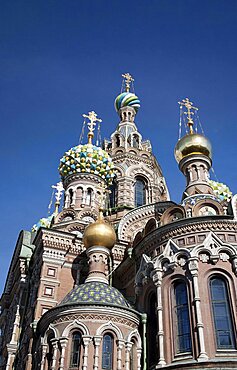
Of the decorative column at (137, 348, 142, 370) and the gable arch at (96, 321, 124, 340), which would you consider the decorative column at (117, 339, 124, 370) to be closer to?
the gable arch at (96, 321, 124, 340)

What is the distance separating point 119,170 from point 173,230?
8998 millimetres

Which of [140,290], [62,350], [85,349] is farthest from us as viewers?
[140,290]

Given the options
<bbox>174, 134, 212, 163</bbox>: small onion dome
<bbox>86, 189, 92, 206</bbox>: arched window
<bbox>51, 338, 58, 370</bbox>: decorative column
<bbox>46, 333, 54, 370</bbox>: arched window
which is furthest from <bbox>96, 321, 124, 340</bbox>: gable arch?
<bbox>86, 189, 92, 206</bbox>: arched window

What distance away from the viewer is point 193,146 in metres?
14.4

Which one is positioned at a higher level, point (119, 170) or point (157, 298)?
point (119, 170)

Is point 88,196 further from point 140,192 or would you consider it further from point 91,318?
point 91,318

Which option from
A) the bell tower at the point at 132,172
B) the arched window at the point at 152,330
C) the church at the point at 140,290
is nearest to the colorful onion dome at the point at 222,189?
the bell tower at the point at 132,172

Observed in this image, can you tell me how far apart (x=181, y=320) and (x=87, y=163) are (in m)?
9.60

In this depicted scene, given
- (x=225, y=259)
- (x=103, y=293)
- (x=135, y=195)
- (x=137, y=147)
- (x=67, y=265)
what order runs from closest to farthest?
(x=225, y=259) < (x=103, y=293) < (x=67, y=265) < (x=135, y=195) < (x=137, y=147)

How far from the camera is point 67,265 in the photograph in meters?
13.1

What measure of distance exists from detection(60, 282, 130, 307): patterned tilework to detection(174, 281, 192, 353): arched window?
4.27 feet

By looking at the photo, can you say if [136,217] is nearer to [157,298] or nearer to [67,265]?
[67,265]

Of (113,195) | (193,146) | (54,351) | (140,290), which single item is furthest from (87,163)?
(54,351)

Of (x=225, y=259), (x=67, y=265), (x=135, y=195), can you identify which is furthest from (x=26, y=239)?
(x=225, y=259)
